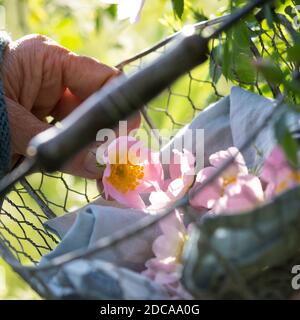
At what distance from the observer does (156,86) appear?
479 millimetres

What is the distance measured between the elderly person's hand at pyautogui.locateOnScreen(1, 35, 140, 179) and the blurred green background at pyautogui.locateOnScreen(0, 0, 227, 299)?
75cm

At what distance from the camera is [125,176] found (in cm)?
78

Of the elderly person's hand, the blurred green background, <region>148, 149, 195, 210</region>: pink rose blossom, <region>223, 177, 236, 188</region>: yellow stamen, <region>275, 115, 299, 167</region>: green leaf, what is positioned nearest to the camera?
<region>275, 115, 299, 167</region>: green leaf

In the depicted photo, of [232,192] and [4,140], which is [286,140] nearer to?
[232,192]

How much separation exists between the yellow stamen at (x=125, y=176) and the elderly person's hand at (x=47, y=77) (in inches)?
3.2

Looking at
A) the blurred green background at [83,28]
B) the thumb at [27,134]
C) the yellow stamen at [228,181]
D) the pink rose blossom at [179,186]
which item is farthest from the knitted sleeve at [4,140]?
the blurred green background at [83,28]

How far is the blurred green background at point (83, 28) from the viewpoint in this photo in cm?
174

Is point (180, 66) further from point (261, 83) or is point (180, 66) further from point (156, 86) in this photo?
point (261, 83)

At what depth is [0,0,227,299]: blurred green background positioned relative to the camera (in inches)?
68.5

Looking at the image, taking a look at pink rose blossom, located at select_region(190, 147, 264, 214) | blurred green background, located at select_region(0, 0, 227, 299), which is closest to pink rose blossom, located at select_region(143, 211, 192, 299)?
pink rose blossom, located at select_region(190, 147, 264, 214)

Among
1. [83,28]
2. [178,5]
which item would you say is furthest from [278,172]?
[83,28]

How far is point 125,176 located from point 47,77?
0.63 feet

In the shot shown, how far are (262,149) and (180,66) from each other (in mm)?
241

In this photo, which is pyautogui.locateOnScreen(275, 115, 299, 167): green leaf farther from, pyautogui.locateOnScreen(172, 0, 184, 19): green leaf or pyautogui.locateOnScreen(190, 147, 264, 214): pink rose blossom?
pyautogui.locateOnScreen(172, 0, 184, 19): green leaf
